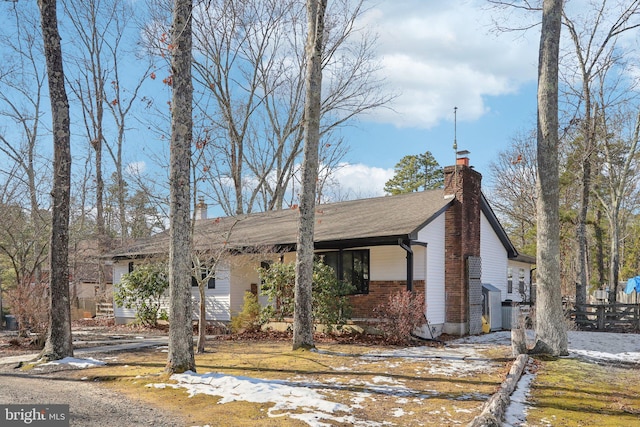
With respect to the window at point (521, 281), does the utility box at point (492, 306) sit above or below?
below

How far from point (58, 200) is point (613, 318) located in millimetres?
18049

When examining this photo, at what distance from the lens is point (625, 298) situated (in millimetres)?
27219

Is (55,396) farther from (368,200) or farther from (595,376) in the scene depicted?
(368,200)

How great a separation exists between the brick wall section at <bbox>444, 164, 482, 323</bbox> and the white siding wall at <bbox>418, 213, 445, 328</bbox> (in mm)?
260

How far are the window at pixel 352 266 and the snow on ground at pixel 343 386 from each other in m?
3.42

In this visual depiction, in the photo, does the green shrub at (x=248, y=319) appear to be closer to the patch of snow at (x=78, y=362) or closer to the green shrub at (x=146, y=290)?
the green shrub at (x=146, y=290)

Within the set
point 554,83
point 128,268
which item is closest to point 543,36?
point 554,83

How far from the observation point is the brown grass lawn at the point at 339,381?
643 cm

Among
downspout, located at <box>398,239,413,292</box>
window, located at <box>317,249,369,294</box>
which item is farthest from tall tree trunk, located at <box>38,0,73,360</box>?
downspout, located at <box>398,239,413,292</box>

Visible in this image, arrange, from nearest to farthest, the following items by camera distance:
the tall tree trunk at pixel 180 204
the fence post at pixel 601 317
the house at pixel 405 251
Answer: the tall tree trunk at pixel 180 204 < the house at pixel 405 251 < the fence post at pixel 601 317

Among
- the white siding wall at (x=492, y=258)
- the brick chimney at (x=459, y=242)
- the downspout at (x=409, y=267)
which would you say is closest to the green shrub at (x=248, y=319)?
the downspout at (x=409, y=267)

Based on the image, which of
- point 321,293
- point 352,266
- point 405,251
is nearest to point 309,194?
point 321,293

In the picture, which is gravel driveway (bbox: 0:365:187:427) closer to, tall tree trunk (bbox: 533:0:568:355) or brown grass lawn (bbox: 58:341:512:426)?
brown grass lawn (bbox: 58:341:512:426)

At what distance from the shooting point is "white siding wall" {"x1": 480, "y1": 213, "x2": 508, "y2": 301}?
743 inches
